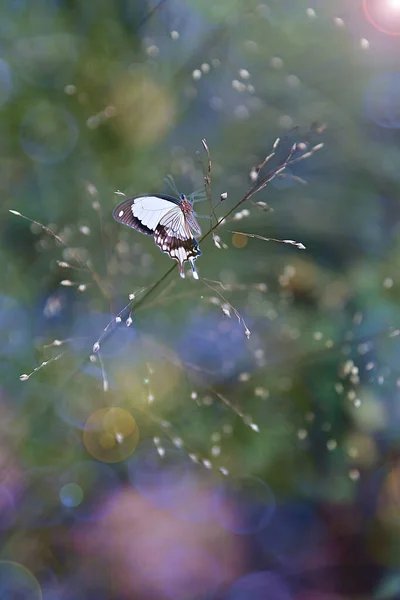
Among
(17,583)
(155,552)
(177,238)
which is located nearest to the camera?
(177,238)

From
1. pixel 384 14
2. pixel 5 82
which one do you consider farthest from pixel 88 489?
pixel 384 14

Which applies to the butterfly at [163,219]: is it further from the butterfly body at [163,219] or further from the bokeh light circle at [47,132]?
the bokeh light circle at [47,132]

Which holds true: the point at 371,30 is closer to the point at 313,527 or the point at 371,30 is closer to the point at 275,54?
the point at 275,54

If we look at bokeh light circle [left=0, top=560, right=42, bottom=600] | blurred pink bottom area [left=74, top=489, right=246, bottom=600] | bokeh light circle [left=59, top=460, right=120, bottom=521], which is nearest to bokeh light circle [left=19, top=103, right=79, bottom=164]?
bokeh light circle [left=59, top=460, right=120, bottom=521]

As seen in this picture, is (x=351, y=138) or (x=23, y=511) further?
(x=351, y=138)

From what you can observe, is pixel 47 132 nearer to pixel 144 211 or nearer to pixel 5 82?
pixel 5 82

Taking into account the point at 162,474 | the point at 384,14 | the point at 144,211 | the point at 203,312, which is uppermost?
the point at 384,14

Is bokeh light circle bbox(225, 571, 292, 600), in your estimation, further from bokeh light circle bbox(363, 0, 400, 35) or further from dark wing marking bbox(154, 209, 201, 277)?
bokeh light circle bbox(363, 0, 400, 35)

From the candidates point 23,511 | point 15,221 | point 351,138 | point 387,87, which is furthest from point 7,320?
point 387,87
